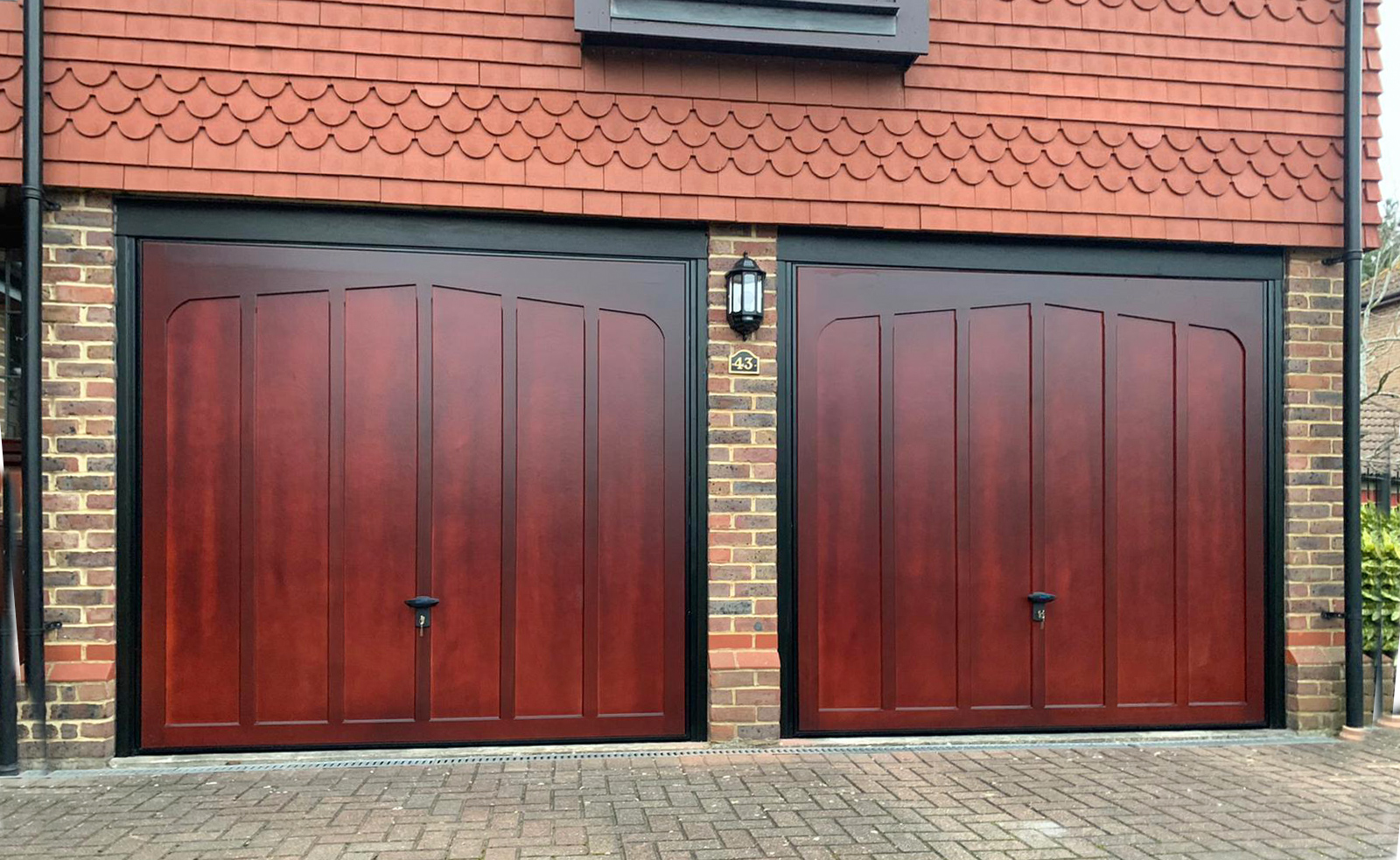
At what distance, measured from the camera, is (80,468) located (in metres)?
4.71

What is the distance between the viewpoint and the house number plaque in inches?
203

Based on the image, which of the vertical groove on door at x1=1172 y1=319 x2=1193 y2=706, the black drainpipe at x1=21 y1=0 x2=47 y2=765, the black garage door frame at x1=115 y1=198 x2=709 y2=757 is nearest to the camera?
the black drainpipe at x1=21 y1=0 x2=47 y2=765

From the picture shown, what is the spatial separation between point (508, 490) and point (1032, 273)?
3105mm

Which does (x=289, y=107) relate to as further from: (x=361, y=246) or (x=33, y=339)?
(x=33, y=339)

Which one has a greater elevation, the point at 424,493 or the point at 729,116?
the point at 729,116

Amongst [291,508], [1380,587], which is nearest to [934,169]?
[1380,587]

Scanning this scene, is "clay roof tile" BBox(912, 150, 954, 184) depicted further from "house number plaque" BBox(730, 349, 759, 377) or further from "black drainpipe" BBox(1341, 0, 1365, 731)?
"black drainpipe" BBox(1341, 0, 1365, 731)

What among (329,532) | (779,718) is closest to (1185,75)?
(779,718)

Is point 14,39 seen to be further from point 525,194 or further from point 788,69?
point 788,69

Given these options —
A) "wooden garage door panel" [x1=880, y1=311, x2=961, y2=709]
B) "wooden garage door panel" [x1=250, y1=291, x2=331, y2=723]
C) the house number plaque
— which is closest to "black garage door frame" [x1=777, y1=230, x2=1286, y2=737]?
the house number plaque

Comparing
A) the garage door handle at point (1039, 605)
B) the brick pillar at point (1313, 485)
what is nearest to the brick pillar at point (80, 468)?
the garage door handle at point (1039, 605)

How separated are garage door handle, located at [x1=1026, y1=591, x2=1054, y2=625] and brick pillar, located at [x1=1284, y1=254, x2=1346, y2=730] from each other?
4.66 ft

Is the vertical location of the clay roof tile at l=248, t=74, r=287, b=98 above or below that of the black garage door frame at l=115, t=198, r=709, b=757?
above

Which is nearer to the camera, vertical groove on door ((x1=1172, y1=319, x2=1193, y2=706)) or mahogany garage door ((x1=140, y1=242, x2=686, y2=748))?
mahogany garage door ((x1=140, y1=242, x2=686, y2=748))
